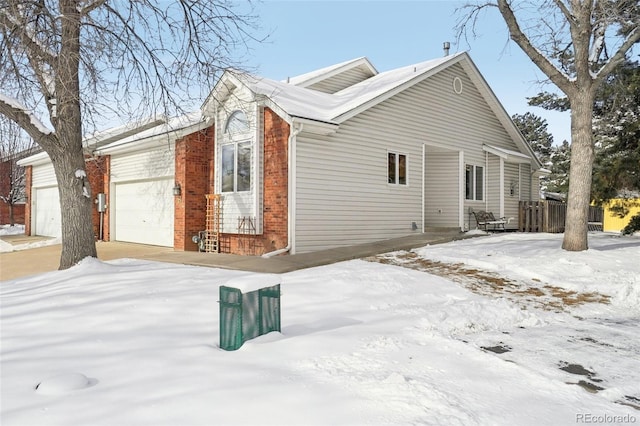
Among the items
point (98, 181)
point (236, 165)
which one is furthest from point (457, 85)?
point (98, 181)

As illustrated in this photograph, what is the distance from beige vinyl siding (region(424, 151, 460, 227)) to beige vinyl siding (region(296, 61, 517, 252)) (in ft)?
0.27

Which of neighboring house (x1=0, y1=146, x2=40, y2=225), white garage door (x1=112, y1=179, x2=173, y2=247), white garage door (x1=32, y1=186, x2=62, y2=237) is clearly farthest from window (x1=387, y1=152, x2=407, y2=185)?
neighboring house (x1=0, y1=146, x2=40, y2=225)

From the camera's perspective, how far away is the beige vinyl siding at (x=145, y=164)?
1405 centimetres

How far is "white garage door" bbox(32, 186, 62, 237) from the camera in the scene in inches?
812

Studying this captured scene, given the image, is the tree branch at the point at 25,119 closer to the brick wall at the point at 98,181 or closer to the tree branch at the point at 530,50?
the brick wall at the point at 98,181

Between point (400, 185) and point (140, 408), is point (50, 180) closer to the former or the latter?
point (400, 185)

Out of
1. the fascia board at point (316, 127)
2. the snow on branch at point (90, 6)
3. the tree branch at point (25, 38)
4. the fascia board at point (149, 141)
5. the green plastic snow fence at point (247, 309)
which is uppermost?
the snow on branch at point (90, 6)

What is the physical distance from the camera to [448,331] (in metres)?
4.98

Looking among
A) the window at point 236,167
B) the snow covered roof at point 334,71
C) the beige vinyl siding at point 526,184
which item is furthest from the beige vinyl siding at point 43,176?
the beige vinyl siding at point 526,184

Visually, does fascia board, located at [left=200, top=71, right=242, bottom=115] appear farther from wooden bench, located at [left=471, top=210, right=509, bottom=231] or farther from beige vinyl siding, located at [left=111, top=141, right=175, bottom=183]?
wooden bench, located at [left=471, top=210, right=509, bottom=231]

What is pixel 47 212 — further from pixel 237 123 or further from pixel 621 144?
pixel 621 144

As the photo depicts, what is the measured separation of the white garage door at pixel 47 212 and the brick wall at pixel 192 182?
11.0m

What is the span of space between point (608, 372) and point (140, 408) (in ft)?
13.1

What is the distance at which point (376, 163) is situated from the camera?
12656mm
